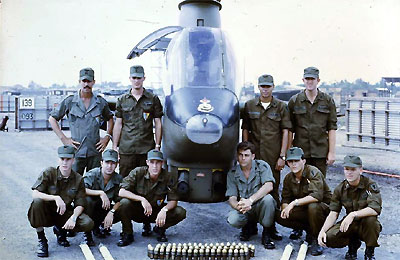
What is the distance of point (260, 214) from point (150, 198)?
133cm

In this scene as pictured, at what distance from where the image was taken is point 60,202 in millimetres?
4488

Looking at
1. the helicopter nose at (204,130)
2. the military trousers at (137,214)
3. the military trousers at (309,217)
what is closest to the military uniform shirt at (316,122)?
the military trousers at (309,217)

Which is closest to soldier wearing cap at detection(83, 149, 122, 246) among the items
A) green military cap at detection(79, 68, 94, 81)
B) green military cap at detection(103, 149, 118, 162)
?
green military cap at detection(103, 149, 118, 162)

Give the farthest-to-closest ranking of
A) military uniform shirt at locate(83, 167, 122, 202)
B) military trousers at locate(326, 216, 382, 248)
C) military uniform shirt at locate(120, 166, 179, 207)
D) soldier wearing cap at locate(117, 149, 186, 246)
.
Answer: military uniform shirt at locate(83, 167, 122, 202) < military uniform shirt at locate(120, 166, 179, 207) < soldier wearing cap at locate(117, 149, 186, 246) < military trousers at locate(326, 216, 382, 248)

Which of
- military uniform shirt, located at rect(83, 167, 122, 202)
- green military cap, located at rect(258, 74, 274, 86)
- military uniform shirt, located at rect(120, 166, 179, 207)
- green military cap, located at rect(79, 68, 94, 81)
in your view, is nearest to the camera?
military uniform shirt, located at rect(120, 166, 179, 207)

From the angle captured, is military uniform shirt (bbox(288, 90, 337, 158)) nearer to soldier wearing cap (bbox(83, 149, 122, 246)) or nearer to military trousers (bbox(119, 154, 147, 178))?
military trousers (bbox(119, 154, 147, 178))

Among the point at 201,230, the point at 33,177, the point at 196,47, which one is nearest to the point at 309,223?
the point at 201,230

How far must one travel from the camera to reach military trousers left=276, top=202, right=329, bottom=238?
464 cm

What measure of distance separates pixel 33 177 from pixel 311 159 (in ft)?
20.1

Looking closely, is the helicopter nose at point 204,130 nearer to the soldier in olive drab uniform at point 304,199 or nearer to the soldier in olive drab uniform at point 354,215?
the soldier in olive drab uniform at point 304,199

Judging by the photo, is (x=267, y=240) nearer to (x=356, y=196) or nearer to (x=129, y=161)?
(x=356, y=196)

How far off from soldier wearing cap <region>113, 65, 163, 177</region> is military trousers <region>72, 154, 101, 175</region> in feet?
1.07

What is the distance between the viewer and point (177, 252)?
Answer: 4.40 m

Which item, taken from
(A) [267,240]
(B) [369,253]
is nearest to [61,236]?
(A) [267,240]
